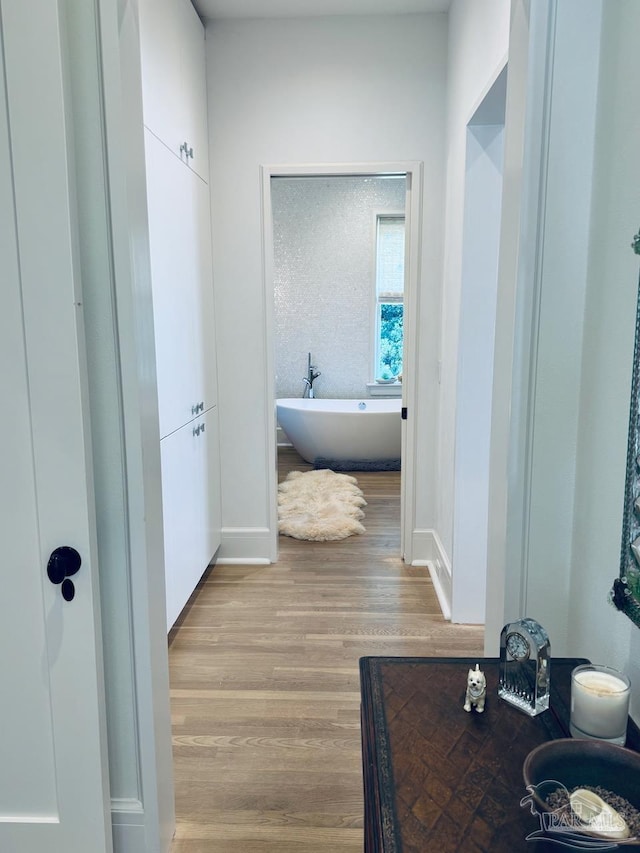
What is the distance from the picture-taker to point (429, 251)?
342 centimetres

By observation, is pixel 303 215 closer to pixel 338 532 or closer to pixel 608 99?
pixel 338 532

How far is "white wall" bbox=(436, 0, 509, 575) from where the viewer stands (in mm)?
2414

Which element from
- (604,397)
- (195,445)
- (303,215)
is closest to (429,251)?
(195,445)

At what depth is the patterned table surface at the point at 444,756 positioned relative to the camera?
81 cm

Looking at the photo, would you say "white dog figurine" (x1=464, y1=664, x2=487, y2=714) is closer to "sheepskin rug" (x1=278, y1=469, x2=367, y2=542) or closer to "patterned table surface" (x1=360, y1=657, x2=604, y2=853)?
"patterned table surface" (x1=360, y1=657, x2=604, y2=853)

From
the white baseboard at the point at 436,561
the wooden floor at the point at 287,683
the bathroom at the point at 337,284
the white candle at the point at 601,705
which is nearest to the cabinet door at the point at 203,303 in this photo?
the wooden floor at the point at 287,683

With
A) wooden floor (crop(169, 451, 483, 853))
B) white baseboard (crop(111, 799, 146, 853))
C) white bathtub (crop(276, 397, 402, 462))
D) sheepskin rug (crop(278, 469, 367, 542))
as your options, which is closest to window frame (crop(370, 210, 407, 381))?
white bathtub (crop(276, 397, 402, 462))

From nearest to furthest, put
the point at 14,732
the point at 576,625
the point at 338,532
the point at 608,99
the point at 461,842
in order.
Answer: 1. the point at 461,842
2. the point at 608,99
3. the point at 576,625
4. the point at 14,732
5. the point at 338,532

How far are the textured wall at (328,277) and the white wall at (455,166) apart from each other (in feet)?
10.7

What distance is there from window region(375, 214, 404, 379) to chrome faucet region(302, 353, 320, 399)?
66 cm

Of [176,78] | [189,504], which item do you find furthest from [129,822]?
[176,78]

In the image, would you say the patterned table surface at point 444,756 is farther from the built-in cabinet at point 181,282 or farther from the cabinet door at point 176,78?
the cabinet door at point 176,78

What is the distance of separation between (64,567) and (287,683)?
1385mm

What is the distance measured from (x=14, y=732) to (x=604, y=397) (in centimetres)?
144
